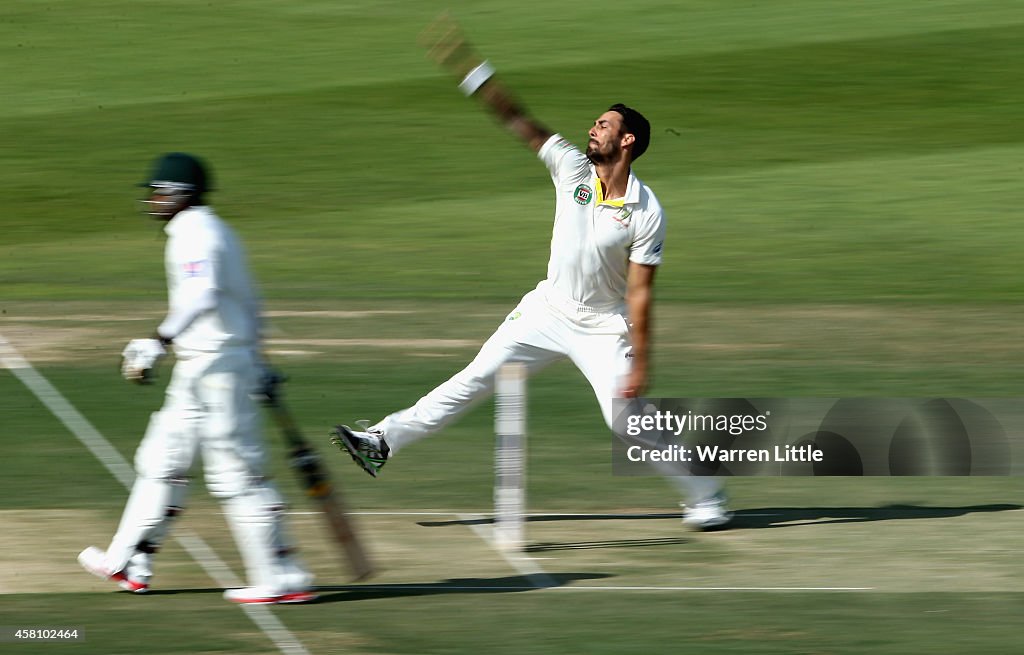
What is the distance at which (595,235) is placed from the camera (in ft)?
30.8

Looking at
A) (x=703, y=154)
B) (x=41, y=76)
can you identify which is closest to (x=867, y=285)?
(x=703, y=154)

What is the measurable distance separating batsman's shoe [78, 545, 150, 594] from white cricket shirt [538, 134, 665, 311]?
271cm

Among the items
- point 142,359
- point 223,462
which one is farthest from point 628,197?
point 142,359

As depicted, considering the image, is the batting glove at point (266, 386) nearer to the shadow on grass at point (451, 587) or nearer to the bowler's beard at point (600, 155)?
the shadow on grass at point (451, 587)

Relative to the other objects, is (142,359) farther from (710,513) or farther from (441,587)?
(710,513)

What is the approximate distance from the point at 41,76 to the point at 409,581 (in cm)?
2303

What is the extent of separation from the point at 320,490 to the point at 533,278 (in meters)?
10.8

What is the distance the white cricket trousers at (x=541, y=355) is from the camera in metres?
9.51

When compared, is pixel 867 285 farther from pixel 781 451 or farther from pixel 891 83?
pixel 891 83

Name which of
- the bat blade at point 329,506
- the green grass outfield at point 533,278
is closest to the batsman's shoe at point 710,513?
the green grass outfield at point 533,278

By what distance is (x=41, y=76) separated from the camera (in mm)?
29797

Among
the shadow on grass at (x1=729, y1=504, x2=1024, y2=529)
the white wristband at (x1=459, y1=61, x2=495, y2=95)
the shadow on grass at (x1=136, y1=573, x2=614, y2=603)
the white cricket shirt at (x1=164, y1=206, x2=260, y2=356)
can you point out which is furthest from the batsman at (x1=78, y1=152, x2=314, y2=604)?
the shadow on grass at (x1=729, y1=504, x2=1024, y2=529)

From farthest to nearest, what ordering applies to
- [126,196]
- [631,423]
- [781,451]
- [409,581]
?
[126,196]
[781,451]
[631,423]
[409,581]

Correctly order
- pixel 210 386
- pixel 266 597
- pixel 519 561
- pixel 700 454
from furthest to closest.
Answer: pixel 700 454 < pixel 519 561 < pixel 266 597 < pixel 210 386
